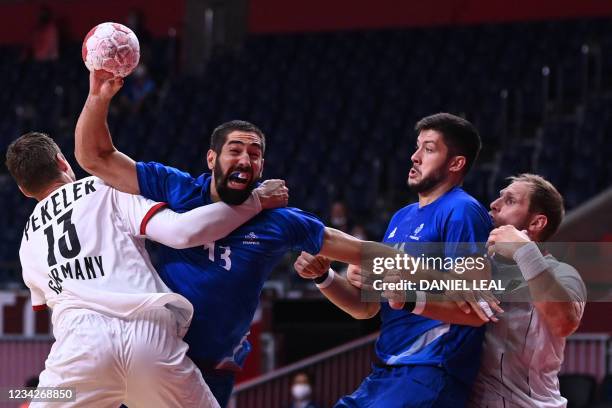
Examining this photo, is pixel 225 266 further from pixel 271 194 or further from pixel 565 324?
pixel 565 324

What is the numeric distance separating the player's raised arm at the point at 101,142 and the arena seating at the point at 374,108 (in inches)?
314

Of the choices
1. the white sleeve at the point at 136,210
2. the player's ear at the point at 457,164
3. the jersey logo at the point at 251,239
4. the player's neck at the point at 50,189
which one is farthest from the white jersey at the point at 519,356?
the player's neck at the point at 50,189

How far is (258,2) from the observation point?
20125 mm

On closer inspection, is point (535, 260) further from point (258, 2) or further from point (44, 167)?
point (258, 2)

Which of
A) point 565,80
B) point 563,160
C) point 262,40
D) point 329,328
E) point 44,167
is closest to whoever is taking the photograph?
point 44,167

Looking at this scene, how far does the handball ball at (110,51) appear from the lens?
174 inches

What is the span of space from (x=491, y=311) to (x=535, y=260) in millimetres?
300

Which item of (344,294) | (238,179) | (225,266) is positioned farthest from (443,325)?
(238,179)

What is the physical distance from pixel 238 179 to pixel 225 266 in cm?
39

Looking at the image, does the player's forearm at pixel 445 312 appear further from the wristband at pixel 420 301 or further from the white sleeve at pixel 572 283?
the white sleeve at pixel 572 283

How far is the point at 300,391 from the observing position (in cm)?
878

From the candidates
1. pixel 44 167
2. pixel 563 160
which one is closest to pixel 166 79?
pixel 563 160

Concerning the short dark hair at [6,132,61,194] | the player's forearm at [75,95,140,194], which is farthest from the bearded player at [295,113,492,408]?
the short dark hair at [6,132,61,194]

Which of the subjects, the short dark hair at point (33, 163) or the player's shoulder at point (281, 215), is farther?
the short dark hair at point (33, 163)
